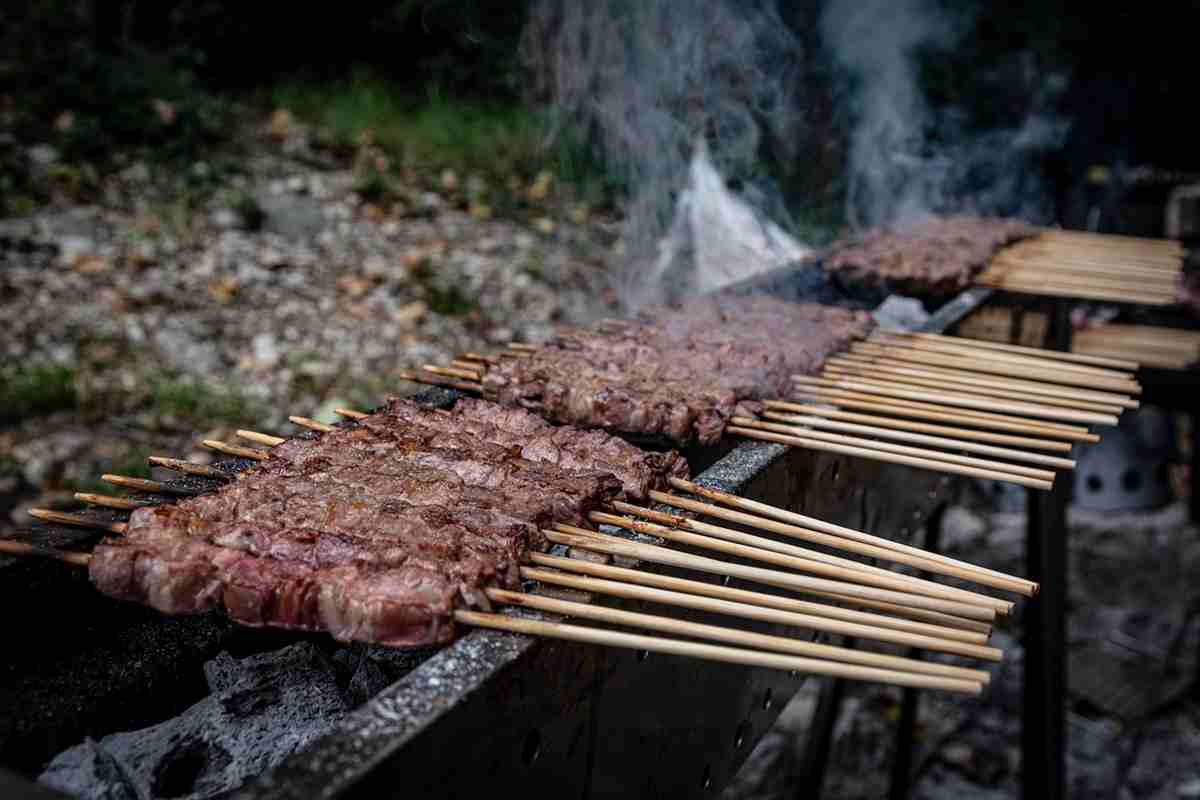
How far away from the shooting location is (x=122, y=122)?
10.4 m

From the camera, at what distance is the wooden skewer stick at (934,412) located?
106 inches

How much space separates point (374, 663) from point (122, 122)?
10044 millimetres

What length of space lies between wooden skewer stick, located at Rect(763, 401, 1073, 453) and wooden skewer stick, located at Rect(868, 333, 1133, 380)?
558 millimetres

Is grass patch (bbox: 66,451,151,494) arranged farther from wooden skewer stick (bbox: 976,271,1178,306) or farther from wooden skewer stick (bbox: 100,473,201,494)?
wooden skewer stick (bbox: 976,271,1178,306)

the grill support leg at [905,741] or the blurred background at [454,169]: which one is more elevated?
the blurred background at [454,169]

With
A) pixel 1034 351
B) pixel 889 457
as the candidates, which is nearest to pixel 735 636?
pixel 889 457

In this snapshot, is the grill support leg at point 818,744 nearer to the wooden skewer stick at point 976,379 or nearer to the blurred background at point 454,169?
the blurred background at point 454,169

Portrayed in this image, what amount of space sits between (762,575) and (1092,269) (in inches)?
171

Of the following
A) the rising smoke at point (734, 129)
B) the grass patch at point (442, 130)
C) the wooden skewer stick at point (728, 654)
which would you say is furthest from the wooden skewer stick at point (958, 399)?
the grass patch at point (442, 130)

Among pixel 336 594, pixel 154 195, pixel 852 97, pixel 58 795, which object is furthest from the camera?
pixel 852 97

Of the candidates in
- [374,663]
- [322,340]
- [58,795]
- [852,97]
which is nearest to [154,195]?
[322,340]

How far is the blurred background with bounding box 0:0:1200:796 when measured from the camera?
7.08 metres

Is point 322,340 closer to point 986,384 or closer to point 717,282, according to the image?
point 717,282

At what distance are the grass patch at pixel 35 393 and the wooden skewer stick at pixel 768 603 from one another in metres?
6.27
